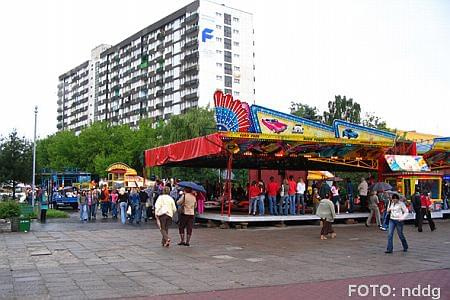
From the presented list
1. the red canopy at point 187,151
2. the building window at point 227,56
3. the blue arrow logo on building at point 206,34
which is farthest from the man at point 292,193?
the building window at point 227,56

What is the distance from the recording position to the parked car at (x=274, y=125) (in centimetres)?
1794

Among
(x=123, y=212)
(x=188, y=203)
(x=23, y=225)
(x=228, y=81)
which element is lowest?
(x=23, y=225)

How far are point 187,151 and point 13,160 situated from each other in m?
23.8

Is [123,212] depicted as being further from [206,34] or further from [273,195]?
[206,34]

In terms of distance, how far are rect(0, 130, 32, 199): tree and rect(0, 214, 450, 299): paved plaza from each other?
22851 mm

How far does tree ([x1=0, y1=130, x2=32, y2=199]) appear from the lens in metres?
37.0

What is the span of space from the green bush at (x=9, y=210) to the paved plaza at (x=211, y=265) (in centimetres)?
107

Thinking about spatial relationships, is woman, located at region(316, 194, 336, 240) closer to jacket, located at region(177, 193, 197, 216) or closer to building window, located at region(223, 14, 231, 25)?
jacket, located at region(177, 193, 197, 216)

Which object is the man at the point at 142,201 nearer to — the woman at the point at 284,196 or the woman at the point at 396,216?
the woman at the point at 284,196

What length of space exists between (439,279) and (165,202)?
7.30 metres

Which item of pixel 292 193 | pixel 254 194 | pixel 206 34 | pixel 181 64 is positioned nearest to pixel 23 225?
pixel 254 194

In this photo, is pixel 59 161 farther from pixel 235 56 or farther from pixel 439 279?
pixel 439 279

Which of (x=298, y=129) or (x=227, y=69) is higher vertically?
(x=227, y=69)

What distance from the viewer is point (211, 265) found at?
10.4 m
